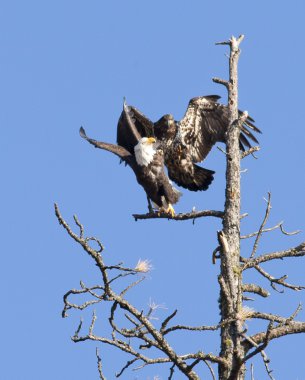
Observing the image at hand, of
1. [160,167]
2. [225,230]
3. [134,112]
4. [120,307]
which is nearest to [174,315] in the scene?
[120,307]

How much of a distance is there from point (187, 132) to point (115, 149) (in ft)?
3.79

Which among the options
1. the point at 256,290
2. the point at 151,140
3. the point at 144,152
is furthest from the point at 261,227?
the point at 151,140

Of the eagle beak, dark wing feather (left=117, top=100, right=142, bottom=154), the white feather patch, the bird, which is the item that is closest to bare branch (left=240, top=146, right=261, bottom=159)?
the bird

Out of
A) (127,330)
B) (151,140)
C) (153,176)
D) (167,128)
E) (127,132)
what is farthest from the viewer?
(167,128)

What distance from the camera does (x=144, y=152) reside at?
10031 millimetres

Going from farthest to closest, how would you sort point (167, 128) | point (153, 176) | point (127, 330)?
1. point (167, 128)
2. point (153, 176)
3. point (127, 330)

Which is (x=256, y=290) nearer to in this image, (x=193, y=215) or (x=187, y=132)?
(x=193, y=215)

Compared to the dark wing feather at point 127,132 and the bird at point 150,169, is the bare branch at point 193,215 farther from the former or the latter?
the dark wing feather at point 127,132

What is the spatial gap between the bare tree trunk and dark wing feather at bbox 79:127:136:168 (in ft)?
8.81

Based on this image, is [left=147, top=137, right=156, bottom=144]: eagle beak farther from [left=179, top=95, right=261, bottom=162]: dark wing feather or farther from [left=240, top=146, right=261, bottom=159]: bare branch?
[left=240, top=146, right=261, bottom=159]: bare branch

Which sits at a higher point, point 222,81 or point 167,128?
point 167,128

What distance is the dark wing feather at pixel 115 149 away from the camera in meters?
9.78

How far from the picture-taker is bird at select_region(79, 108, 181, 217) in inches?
388

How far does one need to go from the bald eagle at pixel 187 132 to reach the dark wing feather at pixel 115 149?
1.42 ft
